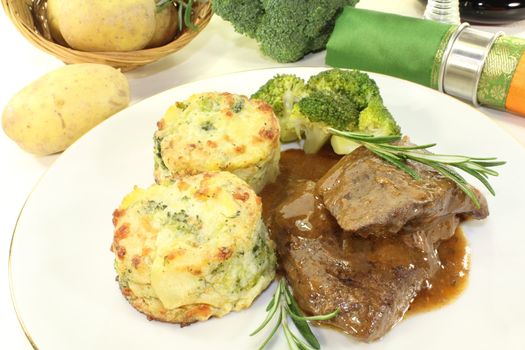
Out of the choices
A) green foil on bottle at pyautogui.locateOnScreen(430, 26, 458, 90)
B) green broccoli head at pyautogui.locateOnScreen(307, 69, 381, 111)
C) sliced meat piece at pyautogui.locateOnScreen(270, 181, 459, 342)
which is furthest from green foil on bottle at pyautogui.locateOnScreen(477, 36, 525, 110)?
sliced meat piece at pyautogui.locateOnScreen(270, 181, 459, 342)

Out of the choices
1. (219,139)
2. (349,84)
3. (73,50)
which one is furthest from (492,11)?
(73,50)

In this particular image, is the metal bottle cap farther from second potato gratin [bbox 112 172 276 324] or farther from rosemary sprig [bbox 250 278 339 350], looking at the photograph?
rosemary sprig [bbox 250 278 339 350]

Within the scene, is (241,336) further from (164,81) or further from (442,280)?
(164,81)

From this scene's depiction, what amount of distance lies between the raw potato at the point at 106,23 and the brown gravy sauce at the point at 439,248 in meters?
1.28

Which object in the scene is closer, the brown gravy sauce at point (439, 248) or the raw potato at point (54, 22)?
the brown gravy sauce at point (439, 248)

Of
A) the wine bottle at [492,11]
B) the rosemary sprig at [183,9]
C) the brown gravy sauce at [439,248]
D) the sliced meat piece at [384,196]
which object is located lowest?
the brown gravy sauce at [439,248]

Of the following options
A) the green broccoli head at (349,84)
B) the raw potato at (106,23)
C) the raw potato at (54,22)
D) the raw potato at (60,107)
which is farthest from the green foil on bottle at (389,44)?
the raw potato at (54,22)

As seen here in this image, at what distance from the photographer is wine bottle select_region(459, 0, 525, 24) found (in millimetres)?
4211

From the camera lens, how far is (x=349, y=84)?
328 cm

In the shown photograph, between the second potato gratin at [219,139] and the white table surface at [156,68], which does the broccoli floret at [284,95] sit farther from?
the white table surface at [156,68]

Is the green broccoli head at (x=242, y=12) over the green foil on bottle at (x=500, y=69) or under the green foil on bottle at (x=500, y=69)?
over

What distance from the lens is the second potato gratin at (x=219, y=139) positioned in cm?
279

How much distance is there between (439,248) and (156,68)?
2429mm

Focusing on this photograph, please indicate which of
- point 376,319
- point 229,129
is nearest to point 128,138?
point 229,129
